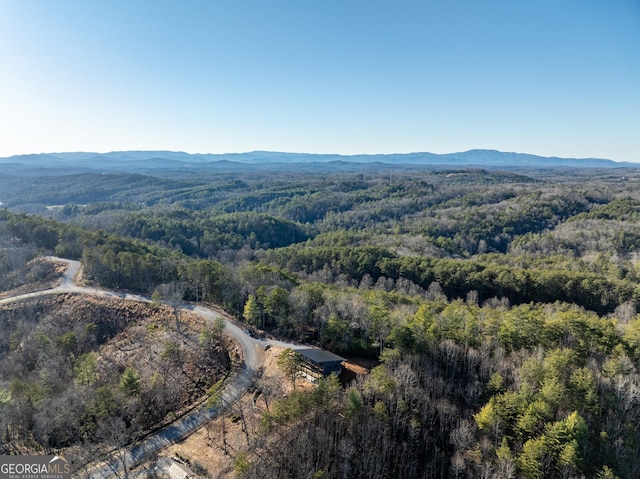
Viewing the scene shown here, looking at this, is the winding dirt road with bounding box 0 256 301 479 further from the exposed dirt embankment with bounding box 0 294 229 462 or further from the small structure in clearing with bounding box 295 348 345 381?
the small structure in clearing with bounding box 295 348 345 381

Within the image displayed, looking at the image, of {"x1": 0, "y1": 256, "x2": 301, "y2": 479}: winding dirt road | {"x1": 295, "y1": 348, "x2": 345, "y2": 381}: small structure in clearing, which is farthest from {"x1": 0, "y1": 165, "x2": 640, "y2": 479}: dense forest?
{"x1": 0, "y1": 256, "x2": 301, "y2": 479}: winding dirt road

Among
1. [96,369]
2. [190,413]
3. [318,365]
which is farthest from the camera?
[96,369]

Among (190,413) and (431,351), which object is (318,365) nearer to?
(431,351)

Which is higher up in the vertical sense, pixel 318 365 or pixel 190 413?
pixel 318 365

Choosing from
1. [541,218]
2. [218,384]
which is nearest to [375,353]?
[218,384]

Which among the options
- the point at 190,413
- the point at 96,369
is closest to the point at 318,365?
the point at 190,413
